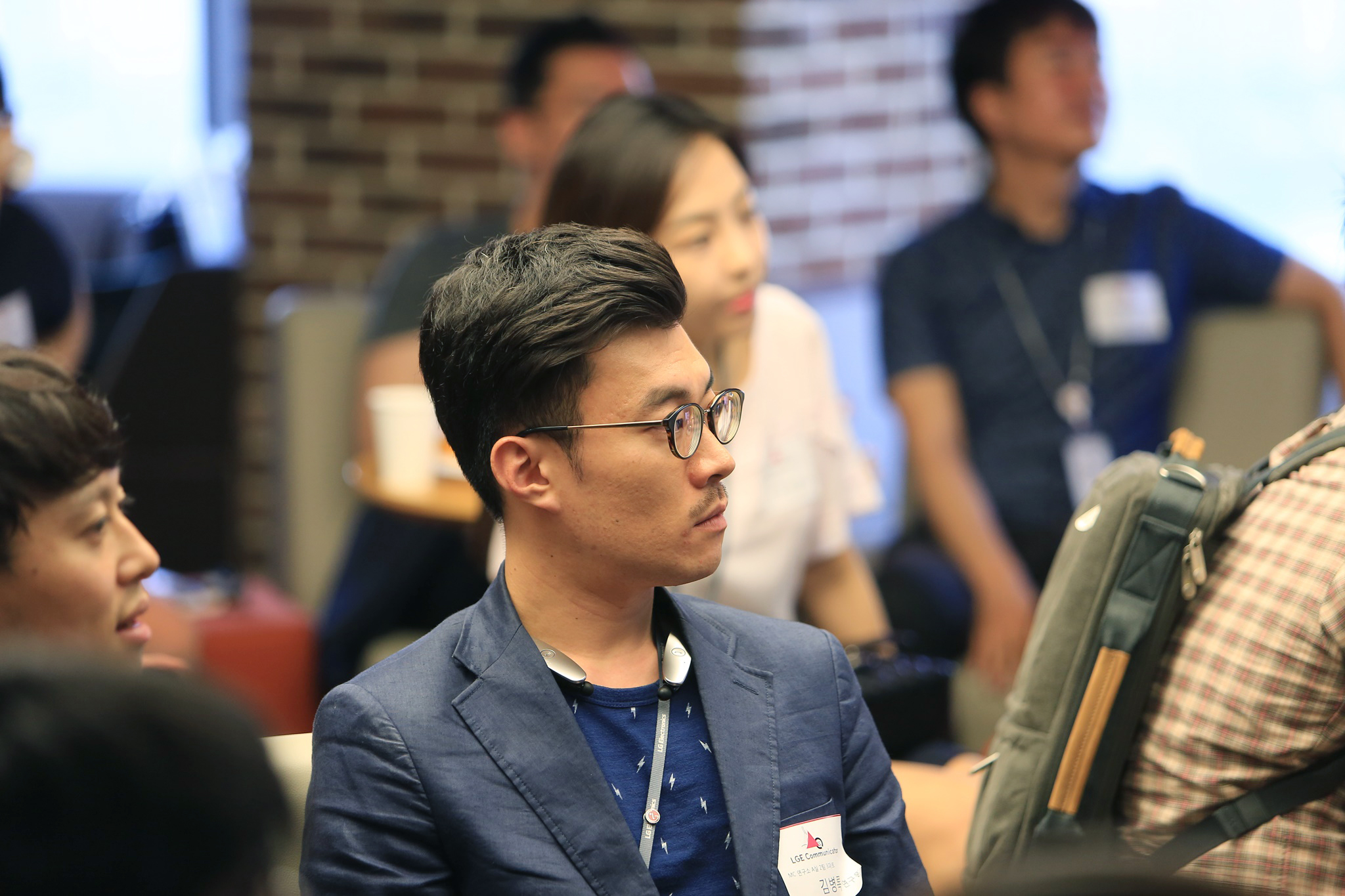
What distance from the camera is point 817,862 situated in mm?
1320

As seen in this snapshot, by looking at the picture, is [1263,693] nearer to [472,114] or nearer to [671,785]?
[671,785]

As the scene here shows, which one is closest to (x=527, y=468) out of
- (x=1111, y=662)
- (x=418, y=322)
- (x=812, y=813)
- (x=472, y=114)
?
(x=812, y=813)

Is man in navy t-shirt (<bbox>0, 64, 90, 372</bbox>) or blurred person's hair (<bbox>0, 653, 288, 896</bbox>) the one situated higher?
blurred person's hair (<bbox>0, 653, 288, 896</bbox>)

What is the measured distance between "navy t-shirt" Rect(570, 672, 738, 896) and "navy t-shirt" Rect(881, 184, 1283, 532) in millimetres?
2043

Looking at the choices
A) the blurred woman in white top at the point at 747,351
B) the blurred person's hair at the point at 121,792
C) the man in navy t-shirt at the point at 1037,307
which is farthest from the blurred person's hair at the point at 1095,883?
the man in navy t-shirt at the point at 1037,307

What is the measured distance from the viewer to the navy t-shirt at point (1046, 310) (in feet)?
10.7

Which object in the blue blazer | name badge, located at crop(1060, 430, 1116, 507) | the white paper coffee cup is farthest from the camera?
name badge, located at crop(1060, 430, 1116, 507)

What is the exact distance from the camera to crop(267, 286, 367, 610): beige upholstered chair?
3557 millimetres

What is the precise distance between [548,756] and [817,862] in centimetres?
27

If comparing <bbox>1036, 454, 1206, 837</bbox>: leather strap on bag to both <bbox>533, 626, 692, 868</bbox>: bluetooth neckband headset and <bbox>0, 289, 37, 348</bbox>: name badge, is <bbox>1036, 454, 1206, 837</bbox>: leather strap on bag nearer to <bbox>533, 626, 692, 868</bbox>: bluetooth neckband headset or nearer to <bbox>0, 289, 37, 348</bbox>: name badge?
<bbox>533, 626, 692, 868</bbox>: bluetooth neckband headset

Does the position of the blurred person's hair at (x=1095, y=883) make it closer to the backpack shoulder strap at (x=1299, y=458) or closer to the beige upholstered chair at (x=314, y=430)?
the backpack shoulder strap at (x=1299, y=458)

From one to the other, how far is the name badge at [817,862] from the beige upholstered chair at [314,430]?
2458 millimetres

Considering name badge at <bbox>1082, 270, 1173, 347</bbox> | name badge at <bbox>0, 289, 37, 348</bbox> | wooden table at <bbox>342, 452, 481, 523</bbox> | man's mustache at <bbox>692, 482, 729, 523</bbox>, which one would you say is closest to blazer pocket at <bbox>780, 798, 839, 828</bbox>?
man's mustache at <bbox>692, 482, 729, 523</bbox>

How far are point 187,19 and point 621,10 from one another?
4.75 ft
